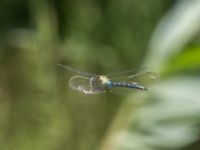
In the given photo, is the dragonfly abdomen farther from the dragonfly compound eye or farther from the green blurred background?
the green blurred background

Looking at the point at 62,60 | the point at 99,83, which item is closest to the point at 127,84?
the point at 99,83

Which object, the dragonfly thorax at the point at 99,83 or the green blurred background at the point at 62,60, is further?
the green blurred background at the point at 62,60

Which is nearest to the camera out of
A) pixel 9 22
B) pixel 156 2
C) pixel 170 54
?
pixel 170 54

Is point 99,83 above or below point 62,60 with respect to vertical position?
below

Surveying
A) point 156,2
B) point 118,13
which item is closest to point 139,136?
point 156,2

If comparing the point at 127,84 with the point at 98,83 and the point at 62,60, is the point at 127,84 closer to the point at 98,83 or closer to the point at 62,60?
the point at 98,83

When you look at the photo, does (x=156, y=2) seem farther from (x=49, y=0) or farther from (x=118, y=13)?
(x=49, y=0)

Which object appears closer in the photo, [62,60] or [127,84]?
[127,84]

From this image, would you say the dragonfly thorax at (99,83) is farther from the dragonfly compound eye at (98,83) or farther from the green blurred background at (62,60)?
the green blurred background at (62,60)

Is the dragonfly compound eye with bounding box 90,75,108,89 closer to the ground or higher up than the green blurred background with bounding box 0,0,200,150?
closer to the ground

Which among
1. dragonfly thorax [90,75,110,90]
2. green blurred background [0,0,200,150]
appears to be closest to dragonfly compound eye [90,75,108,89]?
dragonfly thorax [90,75,110,90]

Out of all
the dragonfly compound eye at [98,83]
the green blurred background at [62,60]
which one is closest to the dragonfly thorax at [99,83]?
the dragonfly compound eye at [98,83]
